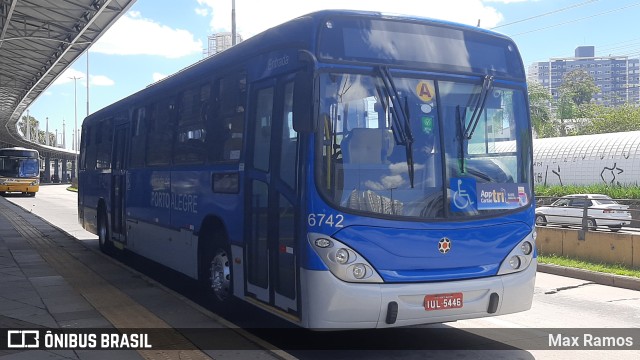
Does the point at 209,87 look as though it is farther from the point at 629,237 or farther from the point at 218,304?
the point at 629,237

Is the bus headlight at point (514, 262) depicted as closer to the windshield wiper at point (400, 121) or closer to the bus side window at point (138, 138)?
the windshield wiper at point (400, 121)

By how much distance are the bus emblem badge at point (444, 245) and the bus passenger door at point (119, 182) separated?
833 cm

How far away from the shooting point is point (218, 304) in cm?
905

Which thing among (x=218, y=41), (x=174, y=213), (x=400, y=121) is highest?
(x=218, y=41)

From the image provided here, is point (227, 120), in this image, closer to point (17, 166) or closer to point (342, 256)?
point (342, 256)

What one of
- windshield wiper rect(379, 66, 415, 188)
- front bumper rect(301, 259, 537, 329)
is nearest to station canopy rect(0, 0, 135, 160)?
windshield wiper rect(379, 66, 415, 188)

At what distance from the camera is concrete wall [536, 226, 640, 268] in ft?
39.1

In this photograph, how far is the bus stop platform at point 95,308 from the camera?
6.36 m

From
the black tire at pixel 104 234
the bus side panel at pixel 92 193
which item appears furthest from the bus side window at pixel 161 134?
the black tire at pixel 104 234

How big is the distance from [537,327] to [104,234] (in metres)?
10.3

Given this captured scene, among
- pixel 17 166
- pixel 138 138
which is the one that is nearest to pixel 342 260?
pixel 138 138

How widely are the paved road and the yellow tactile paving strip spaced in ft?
3.72

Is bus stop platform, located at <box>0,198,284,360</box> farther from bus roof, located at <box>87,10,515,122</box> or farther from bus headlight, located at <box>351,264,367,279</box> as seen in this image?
bus roof, located at <box>87,10,515,122</box>

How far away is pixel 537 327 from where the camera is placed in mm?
7719
